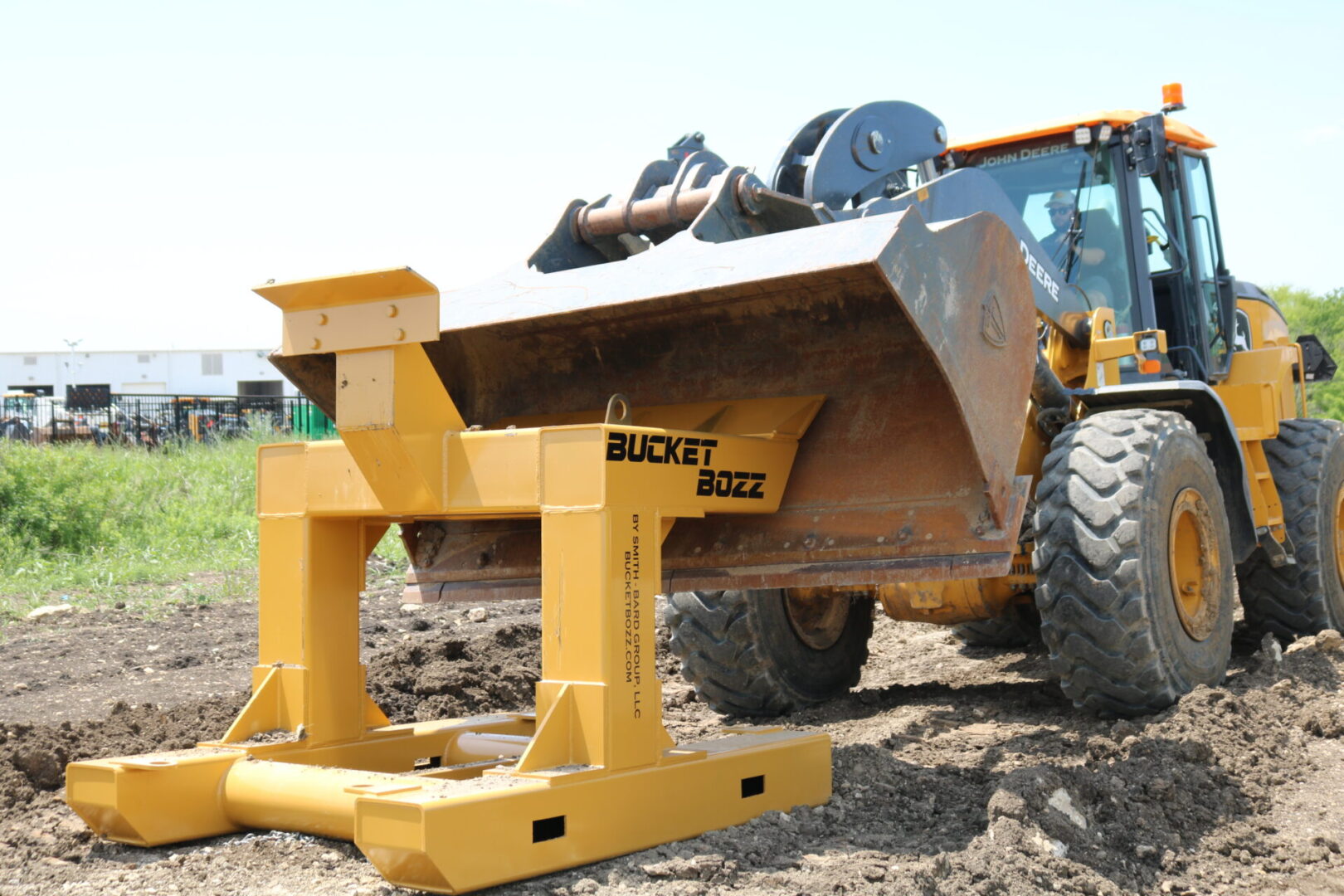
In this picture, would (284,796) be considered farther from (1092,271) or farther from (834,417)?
(1092,271)

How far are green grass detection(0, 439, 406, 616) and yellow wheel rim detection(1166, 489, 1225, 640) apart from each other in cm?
724

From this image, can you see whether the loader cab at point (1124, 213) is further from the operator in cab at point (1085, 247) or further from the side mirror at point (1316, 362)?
the side mirror at point (1316, 362)

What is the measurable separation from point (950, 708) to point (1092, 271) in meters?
2.35

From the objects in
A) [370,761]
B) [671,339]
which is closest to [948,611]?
[671,339]

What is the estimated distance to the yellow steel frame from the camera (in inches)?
122

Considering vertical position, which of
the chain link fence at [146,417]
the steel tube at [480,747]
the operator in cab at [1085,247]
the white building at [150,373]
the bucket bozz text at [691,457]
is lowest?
the steel tube at [480,747]

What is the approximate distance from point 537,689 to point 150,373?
63.3 meters

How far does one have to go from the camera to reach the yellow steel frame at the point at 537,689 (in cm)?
311

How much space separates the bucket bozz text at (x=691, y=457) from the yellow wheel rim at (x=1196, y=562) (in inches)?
75.9

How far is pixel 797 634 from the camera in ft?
19.2

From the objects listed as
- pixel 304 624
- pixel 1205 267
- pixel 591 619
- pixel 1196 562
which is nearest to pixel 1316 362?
pixel 1205 267

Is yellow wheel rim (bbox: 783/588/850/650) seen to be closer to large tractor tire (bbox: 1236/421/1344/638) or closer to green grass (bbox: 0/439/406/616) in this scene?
large tractor tire (bbox: 1236/421/1344/638)

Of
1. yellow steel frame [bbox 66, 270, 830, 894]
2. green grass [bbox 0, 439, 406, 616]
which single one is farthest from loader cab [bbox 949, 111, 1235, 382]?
green grass [bbox 0, 439, 406, 616]

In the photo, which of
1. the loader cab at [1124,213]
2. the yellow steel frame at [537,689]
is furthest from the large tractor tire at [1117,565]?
the loader cab at [1124,213]
